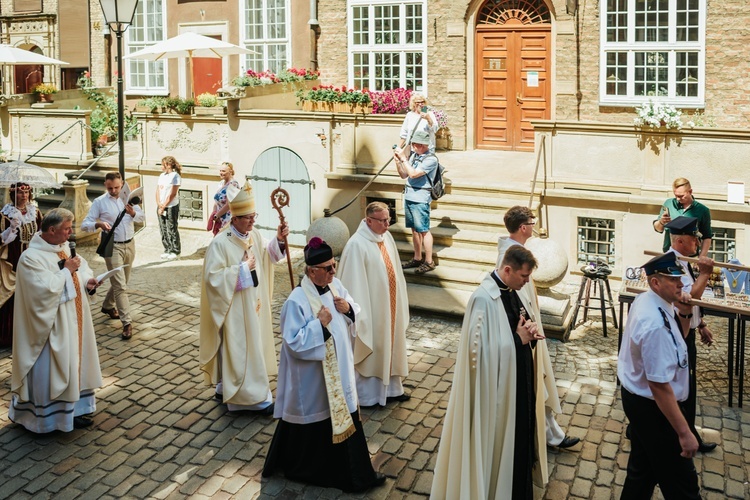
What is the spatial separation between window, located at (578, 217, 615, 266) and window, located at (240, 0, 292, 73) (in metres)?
9.53

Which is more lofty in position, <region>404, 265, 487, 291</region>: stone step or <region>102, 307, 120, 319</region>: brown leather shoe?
<region>404, 265, 487, 291</region>: stone step

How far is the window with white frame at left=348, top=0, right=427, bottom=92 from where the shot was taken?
17578mm

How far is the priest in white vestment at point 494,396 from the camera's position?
18.2 ft

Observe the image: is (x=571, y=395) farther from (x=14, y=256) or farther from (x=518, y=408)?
(x=14, y=256)

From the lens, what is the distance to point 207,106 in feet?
56.3

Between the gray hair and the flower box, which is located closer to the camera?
the gray hair

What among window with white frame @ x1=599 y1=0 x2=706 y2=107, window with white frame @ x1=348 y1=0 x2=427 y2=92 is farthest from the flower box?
window with white frame @ x1=599 y1=0 x2=706 y2=107

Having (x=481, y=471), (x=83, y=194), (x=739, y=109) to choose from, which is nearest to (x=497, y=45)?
(x=739, y=109)

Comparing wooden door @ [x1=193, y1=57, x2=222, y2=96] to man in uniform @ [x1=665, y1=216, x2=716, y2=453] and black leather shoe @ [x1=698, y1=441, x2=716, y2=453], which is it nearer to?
man in uniform @ [x1=665, y1=216, x2=716, y2=453]

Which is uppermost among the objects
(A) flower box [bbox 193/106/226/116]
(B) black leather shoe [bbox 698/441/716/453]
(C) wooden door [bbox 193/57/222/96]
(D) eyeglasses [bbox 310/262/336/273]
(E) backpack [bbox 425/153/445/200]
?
(C) wooden door [bbox 193/57/222/96]

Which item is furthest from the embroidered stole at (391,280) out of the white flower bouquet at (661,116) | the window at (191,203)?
the window at (191,203)

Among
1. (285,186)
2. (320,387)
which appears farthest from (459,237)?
(320,387)

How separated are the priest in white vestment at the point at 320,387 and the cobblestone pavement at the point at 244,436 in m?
0.17

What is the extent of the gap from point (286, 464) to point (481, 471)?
1.77 metres
